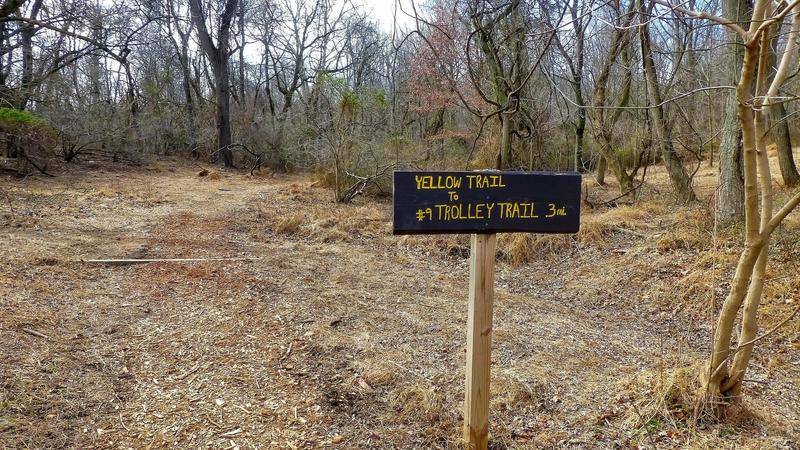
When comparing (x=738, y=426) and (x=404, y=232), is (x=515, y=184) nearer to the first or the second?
(x=404, y=232)

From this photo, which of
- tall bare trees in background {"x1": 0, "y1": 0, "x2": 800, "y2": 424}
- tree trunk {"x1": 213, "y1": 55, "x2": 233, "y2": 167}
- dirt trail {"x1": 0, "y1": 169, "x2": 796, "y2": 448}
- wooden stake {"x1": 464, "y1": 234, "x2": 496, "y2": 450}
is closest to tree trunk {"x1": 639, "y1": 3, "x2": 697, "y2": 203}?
tall bare trees in background {"x1": 0, "y1": 0, "x2": 800, "y2": 424}

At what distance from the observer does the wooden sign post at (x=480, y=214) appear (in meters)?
2.25

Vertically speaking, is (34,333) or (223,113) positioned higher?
(223,113)

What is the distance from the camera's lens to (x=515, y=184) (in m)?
2.29

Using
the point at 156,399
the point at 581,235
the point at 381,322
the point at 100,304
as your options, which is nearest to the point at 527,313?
the point at 381,322

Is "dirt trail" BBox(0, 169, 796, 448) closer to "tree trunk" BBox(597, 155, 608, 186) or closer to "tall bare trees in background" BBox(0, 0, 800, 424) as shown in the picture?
"tall bare trees in background" BBox(0, 0, 800, 424)

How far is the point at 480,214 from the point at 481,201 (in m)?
0.06

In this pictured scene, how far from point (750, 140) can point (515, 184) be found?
100cm

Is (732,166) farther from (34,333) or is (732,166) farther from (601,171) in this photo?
(34,333)

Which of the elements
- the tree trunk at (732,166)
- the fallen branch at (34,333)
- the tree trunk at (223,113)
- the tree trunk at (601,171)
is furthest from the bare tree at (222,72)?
the tree trunk at (732,166)

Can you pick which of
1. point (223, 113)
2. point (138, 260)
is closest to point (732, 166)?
point (138, 260)

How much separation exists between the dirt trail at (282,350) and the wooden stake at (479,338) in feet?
0.67

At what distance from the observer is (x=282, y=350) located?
3.60m

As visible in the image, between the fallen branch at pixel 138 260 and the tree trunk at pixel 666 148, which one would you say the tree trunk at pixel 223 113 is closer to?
the fallen branch at pixel 138 260
